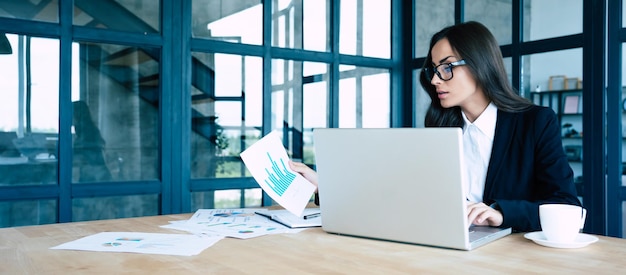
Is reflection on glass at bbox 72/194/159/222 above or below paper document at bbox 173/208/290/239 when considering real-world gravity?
A: below

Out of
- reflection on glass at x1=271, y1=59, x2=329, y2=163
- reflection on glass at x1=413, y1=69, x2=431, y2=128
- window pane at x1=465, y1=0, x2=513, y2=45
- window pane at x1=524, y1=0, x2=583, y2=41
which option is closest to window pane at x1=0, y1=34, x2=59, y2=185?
reflection on glass at x1=271, y1=59, x2=329, y2=163

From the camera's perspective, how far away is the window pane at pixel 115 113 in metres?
2.93

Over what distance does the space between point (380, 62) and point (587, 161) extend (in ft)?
4.96

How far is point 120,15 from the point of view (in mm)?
3016

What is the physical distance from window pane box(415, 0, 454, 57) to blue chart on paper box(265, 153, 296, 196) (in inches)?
95.9

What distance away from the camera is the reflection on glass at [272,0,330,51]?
3.51m

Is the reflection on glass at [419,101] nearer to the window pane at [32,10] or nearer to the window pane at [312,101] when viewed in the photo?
the window pane at [312,101]

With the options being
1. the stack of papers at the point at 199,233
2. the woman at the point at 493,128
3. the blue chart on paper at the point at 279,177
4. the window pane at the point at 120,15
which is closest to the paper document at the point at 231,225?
the stack of papers at the point at 199,233

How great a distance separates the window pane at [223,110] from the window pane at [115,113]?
23 cm

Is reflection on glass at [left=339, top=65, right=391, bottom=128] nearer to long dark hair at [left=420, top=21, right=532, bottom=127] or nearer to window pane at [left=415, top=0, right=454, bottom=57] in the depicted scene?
window pane at [left=415, top=0, right=454, bottom=57]

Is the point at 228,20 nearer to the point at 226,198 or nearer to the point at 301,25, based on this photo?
the point at 301,25

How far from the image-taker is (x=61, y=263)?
1195mm

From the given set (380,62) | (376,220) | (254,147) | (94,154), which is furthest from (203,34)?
(376,220)

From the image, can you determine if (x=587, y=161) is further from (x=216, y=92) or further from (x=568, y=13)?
(x=216, y=92)
